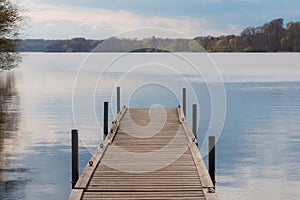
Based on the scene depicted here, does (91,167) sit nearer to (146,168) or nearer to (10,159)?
(146,168)

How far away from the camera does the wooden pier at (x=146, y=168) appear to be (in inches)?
294

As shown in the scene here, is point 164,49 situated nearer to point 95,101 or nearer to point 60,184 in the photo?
point 60,184

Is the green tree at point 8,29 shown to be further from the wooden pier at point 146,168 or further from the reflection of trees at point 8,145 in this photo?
the wooden pier at point 146,168

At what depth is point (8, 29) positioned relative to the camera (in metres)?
27.4

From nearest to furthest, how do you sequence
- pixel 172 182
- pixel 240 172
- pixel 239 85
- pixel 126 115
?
pixel 172 182
pixel 240 172
pixel 126 115
pixel 239 85

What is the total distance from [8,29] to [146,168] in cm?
2040

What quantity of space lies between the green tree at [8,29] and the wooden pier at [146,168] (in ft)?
49.6

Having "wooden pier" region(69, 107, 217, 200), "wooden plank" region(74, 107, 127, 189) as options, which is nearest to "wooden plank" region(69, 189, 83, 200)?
"wooden pier" region(69, 107, 217, 200)

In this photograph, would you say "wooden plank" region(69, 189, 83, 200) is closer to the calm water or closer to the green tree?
the calm water

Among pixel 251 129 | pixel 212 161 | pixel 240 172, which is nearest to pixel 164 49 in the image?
pixel 240 172

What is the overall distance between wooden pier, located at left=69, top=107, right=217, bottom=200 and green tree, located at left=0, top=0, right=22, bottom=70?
1512cm

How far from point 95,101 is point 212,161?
20731 mm

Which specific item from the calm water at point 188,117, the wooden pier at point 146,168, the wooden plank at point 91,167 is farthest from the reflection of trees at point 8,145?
the wooden pier at point 146,168

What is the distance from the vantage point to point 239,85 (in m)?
41.8
